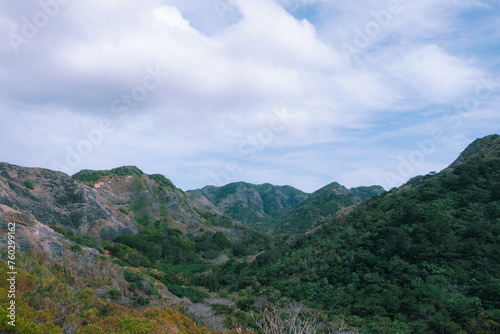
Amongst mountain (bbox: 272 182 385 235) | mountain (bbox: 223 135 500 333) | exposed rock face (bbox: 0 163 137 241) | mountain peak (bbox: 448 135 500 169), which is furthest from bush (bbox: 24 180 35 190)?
mountain (bbox: 272 182 385 235)

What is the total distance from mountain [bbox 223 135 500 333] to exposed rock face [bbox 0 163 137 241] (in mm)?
30219

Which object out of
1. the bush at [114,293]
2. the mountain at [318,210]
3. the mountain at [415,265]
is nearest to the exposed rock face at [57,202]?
the bush at [114,293]

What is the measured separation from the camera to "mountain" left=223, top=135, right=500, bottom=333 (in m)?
19.8

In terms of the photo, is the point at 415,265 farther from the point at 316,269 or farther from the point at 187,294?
the point at 187,294

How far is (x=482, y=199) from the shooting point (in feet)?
96.7

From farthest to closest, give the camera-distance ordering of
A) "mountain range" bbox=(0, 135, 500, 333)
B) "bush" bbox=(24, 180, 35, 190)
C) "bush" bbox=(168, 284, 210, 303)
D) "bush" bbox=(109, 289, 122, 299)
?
"bush" bbox=(24, 180, 35, 190)
"bush" bbox=(168, 284, 210, 303)
"bush" bbox=(109, 289, 122, 299)
"mountain range" bbox=(0, 135, 500, 333)

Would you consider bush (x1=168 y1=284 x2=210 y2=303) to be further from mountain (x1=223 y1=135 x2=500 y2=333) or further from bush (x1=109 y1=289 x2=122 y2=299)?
bush (x1=109 y1=289 x2=122 y2=299)

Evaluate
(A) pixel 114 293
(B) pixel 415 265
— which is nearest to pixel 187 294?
(A) pixel 114 293

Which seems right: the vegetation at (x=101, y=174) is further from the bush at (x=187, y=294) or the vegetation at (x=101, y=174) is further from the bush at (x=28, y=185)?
the bush at (x=187, y=294)

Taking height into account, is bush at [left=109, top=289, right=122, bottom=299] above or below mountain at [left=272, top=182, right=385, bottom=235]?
below

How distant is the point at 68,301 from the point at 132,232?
50.7 metres

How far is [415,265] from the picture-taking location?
25.5 m

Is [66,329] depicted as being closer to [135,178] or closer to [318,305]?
[318,305]

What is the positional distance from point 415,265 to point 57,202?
53.7 metres
